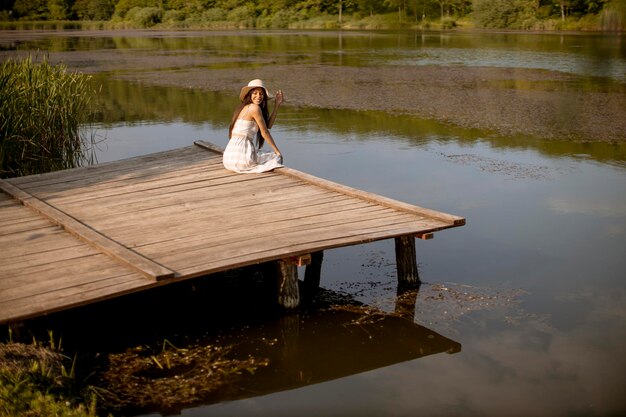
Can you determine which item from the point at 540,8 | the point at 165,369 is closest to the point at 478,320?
the point at 165,369

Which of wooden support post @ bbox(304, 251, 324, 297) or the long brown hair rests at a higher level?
the long brown hair

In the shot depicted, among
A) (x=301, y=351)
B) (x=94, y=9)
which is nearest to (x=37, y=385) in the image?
(x=301, y=351)

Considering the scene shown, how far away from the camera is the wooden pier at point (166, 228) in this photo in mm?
4539

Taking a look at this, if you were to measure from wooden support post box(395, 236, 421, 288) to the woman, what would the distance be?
1705 millimetres

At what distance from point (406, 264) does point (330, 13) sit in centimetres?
5482

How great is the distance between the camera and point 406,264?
5.77 metres

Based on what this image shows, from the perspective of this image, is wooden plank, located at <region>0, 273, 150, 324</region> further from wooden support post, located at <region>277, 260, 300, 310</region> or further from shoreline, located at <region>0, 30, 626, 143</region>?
shoreline, located at <region>0, 30, 626, 143</region>

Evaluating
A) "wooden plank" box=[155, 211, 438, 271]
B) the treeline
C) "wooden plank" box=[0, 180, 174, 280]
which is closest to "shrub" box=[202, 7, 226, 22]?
the treeline

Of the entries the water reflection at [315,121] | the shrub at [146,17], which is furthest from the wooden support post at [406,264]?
the shrub at [146,17]

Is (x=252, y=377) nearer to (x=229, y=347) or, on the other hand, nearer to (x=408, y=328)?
(x=229, y=347)

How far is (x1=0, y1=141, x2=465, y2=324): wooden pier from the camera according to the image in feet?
14.9

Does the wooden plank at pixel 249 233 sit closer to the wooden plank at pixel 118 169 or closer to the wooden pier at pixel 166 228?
the wooden pier at pixel 166 228

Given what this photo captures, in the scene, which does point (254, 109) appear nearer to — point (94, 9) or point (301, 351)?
point (301, 351)

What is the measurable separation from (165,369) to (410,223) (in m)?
1.90
